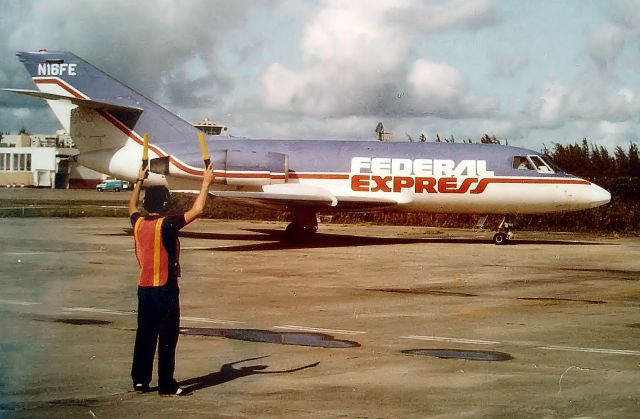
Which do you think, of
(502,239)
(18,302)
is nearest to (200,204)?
(18,302)

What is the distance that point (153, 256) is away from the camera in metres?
8.10

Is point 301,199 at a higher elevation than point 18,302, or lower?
higher

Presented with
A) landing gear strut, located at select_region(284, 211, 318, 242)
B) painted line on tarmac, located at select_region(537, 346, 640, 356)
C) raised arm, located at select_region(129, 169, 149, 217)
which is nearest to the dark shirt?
raised arm, located at select_region(129, 169, 149, 217)

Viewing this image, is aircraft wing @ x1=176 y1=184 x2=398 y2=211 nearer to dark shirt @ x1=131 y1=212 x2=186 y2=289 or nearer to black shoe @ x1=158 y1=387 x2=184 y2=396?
dark shirt @ x1=131 y1=212 x2=186 y2=289

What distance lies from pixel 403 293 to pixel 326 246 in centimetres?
1190

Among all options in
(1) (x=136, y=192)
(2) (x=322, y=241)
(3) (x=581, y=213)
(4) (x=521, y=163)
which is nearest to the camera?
(1) (x=136, y=192)

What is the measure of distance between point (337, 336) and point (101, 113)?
827 inches

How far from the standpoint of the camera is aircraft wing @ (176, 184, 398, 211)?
87.3 feet

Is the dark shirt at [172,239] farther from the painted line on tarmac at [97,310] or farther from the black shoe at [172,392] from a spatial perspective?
the painted line on tarmac at [97,310]

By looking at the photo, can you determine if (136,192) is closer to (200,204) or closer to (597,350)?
(200,204)

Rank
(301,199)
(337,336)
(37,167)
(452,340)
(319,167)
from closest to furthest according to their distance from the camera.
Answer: (452,340) < (337,336) < (301,199) < (319,167) < (37,167)

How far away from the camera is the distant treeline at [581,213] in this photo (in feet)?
127

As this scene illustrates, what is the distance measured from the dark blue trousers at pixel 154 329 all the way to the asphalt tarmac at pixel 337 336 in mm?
281

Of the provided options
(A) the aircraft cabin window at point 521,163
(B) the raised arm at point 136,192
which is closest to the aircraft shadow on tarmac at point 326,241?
(A) the aircraft cabin window at point 521,163
